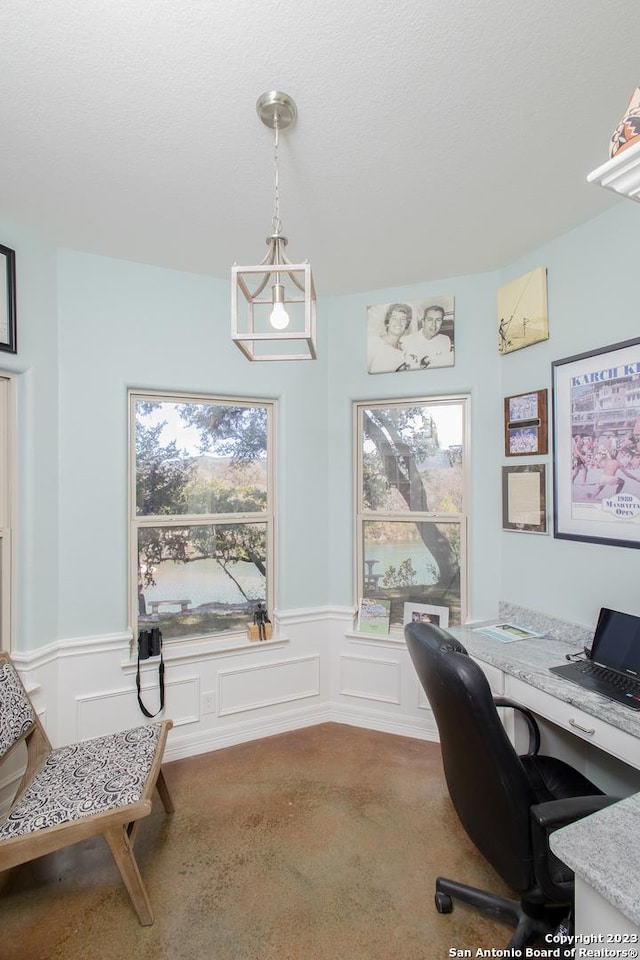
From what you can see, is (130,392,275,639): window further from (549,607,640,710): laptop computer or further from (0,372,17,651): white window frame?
(549,607,640,710): laptop computer

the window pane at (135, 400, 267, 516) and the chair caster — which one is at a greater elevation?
the window pane at (135, 400, 267, 516)

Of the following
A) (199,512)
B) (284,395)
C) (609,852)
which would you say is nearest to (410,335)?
(284,395)

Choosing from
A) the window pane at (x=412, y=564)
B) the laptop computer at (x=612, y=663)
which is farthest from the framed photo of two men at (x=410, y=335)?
the laptop computer at (x=612, y=663)

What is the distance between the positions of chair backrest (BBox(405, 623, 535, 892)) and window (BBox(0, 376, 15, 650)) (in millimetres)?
1992

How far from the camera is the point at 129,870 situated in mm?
1531

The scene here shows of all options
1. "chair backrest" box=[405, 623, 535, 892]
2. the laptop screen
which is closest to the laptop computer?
the laptop screen

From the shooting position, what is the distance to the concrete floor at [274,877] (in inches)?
58.2

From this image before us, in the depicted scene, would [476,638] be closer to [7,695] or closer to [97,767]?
[97,767]

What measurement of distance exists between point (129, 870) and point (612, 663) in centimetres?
195

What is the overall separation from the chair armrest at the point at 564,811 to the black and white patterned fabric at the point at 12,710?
1.92 meters

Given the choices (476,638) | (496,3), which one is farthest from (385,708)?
(496,3)

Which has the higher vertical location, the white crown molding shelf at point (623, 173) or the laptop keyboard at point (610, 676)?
the white crown molding shelf at point (623, 173)

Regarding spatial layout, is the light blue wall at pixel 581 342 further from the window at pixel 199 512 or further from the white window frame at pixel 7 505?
the white window frame at pixel 7 505

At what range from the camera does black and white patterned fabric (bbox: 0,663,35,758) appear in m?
1.75
